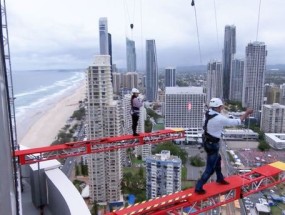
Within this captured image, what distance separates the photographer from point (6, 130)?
3.01 ft

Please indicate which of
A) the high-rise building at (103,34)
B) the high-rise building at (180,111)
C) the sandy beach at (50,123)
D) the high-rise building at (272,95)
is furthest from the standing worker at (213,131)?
the high-rise building at (103,34)

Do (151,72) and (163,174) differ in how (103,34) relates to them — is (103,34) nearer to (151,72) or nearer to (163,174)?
(151,72)

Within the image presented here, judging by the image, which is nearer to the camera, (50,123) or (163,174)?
(163,174)

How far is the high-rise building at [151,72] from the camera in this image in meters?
28.1

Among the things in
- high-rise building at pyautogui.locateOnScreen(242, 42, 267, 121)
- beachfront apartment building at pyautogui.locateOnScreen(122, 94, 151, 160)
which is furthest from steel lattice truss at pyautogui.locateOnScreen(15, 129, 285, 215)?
high-rise building at pyautogui.locateOnScreen(242, 42, 267, 121)

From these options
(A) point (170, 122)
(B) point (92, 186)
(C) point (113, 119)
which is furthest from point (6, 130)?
(A) point (170, 122)

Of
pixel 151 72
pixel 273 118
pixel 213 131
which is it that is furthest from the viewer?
pixel 151 72

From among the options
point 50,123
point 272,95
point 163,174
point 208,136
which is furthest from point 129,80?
point 208,136

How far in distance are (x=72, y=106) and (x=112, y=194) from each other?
2146 centimetres

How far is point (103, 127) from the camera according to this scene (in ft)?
35.6

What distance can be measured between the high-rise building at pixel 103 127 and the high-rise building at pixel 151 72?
54.4ft

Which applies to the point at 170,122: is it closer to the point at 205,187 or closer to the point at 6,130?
the point at 205,187

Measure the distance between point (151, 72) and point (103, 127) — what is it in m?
20.8

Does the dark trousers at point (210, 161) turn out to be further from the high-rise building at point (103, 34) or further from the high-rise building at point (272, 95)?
the high-rise building at point (103, 34)
